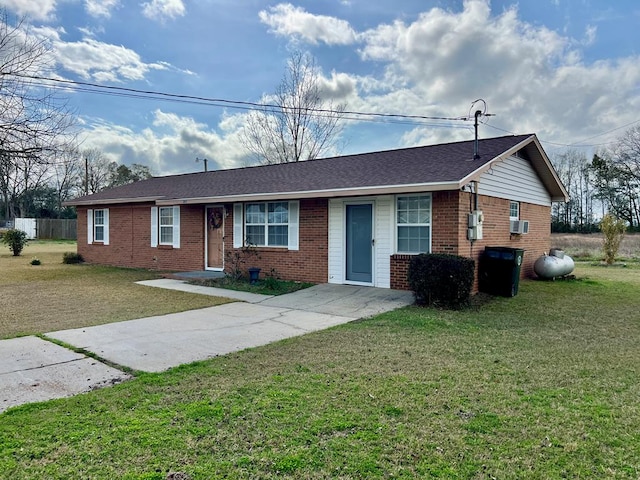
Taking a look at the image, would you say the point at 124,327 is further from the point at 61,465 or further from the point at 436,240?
the point at 436,240

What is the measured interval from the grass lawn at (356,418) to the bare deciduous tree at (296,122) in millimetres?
24056

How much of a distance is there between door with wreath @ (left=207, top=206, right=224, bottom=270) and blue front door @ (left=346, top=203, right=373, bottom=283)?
4749mm

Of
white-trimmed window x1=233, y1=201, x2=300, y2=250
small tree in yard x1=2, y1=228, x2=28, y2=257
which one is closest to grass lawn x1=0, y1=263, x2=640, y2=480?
white-trimmed window x1=233, y1=201, x2=300, y2=250

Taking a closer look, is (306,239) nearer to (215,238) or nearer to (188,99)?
(215,238)

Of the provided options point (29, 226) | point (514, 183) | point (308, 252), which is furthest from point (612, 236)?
point (29, 226)

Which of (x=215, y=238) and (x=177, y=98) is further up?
(x=177, y=98)

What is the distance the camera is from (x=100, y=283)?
12.0m

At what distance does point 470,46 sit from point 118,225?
14.4 metres

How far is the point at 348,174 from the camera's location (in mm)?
11914

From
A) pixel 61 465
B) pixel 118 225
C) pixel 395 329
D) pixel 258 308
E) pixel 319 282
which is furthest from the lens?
pixel 118 225

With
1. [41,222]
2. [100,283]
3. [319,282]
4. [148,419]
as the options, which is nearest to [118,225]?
[100,283]

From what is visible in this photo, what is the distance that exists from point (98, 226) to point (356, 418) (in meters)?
17.6

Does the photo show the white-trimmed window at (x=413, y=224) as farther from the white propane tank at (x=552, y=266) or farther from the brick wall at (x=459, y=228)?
the white propane tank at (x=552, y=266)

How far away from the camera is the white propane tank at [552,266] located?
508 inches
